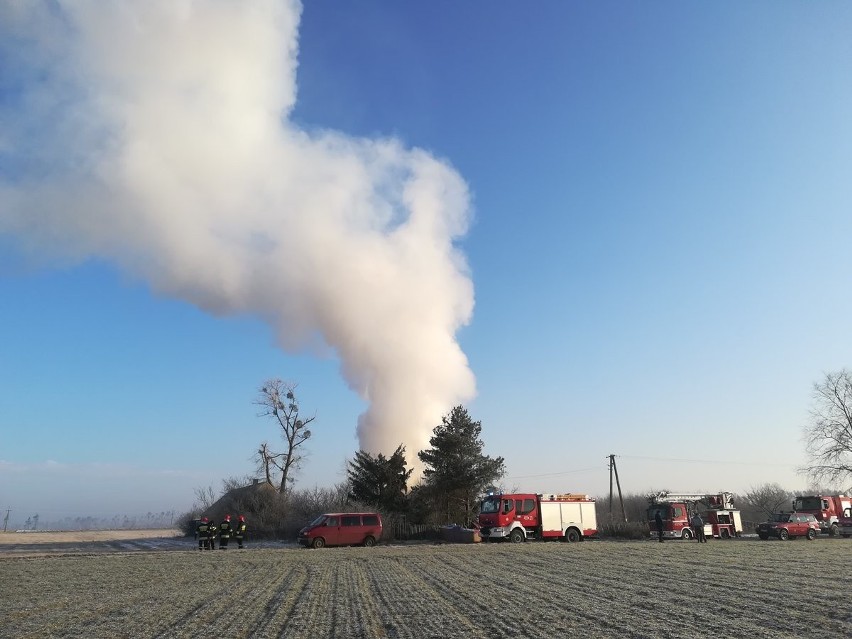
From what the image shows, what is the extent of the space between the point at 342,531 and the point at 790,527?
2473cm

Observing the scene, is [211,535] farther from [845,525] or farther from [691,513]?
[845,525]

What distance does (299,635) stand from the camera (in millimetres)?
8984

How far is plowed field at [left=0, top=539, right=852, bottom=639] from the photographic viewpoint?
938 centimetres

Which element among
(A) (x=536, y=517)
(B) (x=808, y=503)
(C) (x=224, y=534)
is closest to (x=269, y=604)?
(C) (x=224, y=534)

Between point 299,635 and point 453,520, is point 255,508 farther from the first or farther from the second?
point 299,635

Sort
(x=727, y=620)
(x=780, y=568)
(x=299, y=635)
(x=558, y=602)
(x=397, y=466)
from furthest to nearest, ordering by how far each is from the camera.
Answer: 1. (x=397, y=466)
2. (x=780, y=568)
3. (x=558, y=602)
4. (x=727, y=620)
5. (x=299, y=635)

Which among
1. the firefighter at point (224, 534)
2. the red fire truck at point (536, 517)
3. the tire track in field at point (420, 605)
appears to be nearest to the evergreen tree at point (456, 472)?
the red fire truck at point (536, 517)

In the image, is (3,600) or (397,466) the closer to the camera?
(3,600)

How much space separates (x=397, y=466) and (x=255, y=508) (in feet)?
34.1

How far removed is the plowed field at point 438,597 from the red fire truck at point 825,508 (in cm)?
1959

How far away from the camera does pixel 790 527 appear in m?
32.9

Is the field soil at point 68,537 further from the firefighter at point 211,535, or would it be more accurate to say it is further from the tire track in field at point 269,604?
the tire track in field at point 269,604

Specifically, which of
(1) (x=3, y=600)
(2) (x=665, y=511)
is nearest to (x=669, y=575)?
(1) (x=3, y=600)

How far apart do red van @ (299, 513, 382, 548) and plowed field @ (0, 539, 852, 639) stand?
8.41m
